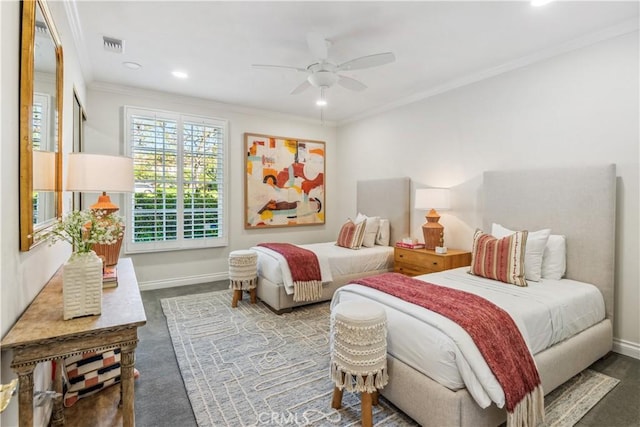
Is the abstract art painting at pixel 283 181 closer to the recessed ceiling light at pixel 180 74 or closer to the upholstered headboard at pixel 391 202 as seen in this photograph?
Result: the upholstered headboard at pixel 391 202

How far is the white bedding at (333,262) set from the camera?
3.65 meters

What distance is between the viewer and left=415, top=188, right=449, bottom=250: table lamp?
12.7 ft

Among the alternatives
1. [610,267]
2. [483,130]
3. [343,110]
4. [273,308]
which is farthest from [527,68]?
[273,308]

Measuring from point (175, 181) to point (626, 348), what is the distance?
5.43 m

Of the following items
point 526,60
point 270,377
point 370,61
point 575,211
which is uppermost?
→ point 526,60

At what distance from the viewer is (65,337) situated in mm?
1229

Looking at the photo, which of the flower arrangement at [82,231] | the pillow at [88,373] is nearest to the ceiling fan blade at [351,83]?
the flower arrangement at [82,231]

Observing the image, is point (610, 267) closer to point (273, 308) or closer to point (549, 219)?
point (549, 219)

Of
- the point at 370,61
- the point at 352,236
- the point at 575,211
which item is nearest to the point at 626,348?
the point at 575,211

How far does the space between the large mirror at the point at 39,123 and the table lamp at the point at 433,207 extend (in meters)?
3.53

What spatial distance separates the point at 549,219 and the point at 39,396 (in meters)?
3.87

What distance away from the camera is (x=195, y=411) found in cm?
202

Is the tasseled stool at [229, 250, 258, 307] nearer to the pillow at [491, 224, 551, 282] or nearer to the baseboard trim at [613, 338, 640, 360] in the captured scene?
the pillow at [491, 224, 551, 282]

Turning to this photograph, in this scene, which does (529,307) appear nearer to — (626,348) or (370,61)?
(626,348)
